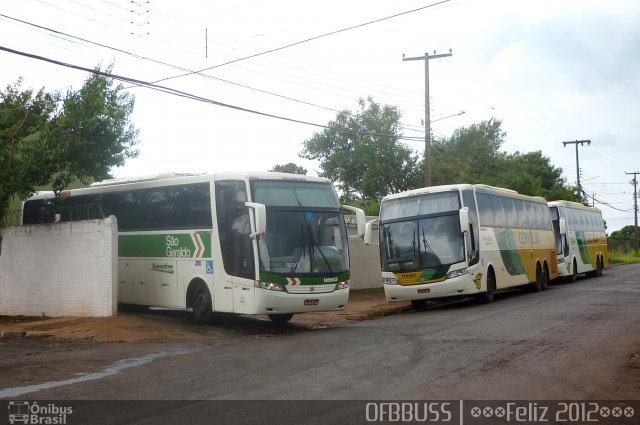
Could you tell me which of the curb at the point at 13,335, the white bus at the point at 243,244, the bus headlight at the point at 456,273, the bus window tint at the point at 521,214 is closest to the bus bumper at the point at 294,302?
the white bus at the point at 243,244

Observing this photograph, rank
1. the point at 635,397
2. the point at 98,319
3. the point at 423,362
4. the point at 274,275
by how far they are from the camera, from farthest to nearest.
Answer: the point at 98,319, the point at 274,275, the point at 423,362, the point at 635,397

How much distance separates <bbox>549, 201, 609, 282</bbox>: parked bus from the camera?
111 ft

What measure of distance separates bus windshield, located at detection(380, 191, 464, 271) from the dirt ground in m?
1.76

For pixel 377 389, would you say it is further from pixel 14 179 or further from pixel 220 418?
pixel 14 179

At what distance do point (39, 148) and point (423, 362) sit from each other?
13.7 m

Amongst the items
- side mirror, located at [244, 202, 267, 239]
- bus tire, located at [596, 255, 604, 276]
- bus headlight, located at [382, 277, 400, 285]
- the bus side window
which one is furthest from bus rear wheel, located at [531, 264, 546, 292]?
side mirror, located at [244, 202, 267, 239]

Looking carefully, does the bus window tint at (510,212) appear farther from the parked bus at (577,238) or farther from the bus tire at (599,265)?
the bus tire at (599,265)

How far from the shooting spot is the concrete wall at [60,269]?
19.1 m

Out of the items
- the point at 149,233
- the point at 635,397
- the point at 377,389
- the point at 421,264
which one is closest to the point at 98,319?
the point at 149,233

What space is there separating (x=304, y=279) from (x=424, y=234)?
6079 mm

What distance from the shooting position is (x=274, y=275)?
16.5 metres

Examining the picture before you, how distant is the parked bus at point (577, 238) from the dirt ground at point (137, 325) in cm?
1379

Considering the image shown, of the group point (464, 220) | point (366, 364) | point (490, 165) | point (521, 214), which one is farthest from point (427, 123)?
point (490, 165)

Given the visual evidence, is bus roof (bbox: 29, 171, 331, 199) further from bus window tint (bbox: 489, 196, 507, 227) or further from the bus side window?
bus window tint (bbox: 489, 196, 507, 227)
